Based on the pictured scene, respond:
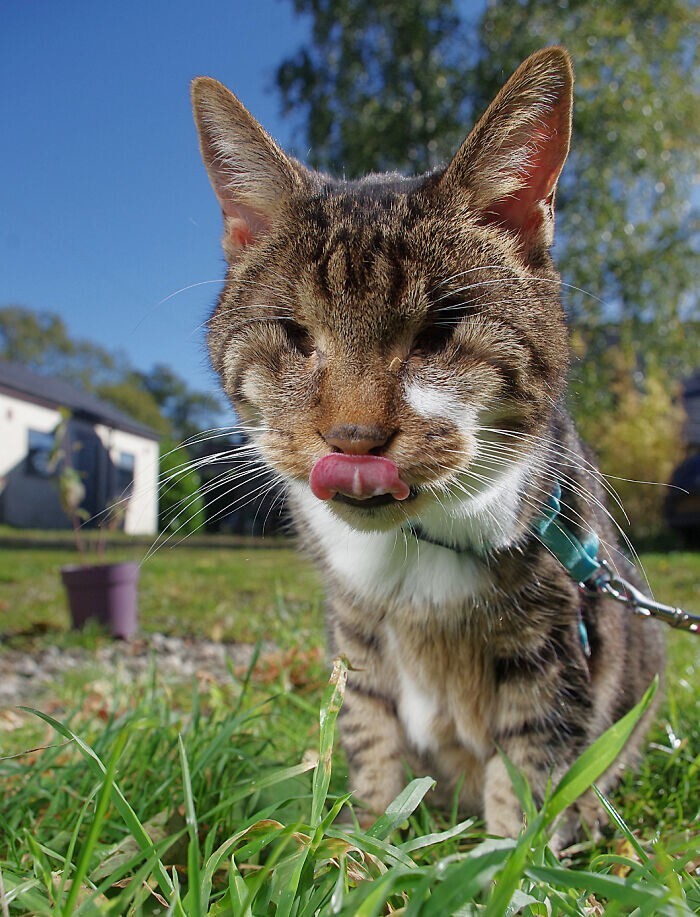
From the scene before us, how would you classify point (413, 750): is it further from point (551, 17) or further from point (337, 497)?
point (551, 17)

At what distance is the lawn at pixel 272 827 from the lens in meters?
0.68

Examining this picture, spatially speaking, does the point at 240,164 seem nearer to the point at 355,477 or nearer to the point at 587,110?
the point at 355,477

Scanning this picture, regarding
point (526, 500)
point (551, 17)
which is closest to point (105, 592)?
point (526, 500)

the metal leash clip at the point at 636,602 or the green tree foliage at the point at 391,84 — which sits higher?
the green tree foliage at the point at 391,84

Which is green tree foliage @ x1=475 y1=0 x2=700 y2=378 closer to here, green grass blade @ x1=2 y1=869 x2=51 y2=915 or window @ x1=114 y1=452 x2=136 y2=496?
green grass blade @ x1=2 y1=869 x2=51 y2=915

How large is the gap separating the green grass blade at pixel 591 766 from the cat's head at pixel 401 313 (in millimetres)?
457

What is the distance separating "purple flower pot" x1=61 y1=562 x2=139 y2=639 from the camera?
181 inches

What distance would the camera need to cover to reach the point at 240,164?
1.42 m

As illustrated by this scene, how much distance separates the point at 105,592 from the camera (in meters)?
4.58

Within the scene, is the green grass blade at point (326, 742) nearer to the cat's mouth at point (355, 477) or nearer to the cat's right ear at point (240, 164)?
the cat's mouth at point (355, 477)

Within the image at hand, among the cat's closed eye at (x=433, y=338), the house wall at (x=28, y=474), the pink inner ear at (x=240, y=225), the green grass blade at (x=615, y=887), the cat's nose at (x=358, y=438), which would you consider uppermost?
the pink inner ear at (x=240, y=225)

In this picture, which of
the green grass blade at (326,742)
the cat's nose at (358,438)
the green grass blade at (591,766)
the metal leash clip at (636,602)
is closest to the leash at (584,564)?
the metal leash clip at (636,602)

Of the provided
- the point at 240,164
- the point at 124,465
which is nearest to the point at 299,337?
the point at 240,164

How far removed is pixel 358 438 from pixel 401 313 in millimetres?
261
